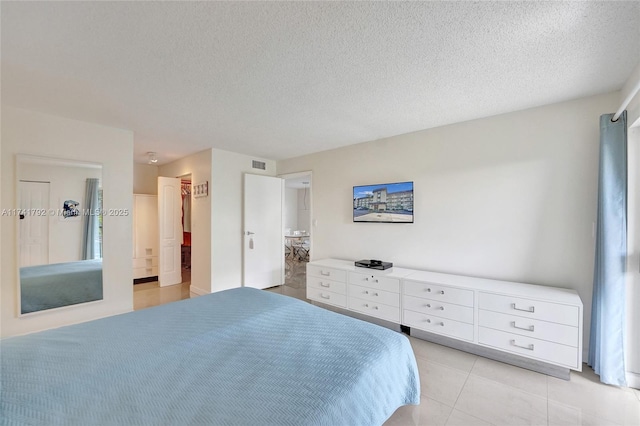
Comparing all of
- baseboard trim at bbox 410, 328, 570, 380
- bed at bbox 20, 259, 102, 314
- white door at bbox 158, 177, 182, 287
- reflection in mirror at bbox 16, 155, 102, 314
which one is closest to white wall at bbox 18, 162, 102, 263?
reflection in mirror at bbox 16, 155, 102, 314

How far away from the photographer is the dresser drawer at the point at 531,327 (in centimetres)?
209

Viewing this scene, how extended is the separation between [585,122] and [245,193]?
14.1ft

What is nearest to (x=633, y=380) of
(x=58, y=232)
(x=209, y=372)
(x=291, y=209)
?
(x=209, y=372)

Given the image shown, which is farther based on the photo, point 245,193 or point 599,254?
point 245,193

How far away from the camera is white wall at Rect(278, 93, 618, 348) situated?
2.38m

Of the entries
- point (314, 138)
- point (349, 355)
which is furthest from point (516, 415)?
point (314, 138)

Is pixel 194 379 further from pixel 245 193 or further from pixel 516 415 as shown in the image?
pixel 245 193

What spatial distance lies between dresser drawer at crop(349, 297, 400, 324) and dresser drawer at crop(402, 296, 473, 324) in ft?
0.54

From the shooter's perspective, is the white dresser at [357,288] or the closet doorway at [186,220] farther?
the closet doorway at [186,220]

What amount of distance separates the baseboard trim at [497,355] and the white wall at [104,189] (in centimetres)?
371

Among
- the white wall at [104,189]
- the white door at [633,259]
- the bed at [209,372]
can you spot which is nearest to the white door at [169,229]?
the white wall at [104,189]

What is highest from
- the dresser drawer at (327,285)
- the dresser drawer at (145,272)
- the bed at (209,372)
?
the bed at (209,372)

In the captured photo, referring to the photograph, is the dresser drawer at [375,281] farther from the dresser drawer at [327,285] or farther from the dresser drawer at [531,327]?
the dresser drawer at [531,327]

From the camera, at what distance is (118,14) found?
1402mm
